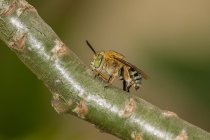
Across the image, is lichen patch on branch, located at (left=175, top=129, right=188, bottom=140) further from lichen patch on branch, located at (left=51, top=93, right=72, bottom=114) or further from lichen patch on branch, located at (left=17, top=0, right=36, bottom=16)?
lichen patch on branch, located at (left=17, top=0, right=36, bottom=16)

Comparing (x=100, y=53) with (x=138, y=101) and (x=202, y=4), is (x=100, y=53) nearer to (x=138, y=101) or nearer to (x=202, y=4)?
(x=138, y=101)

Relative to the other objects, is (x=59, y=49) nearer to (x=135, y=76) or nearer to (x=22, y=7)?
(x=22, y=7)

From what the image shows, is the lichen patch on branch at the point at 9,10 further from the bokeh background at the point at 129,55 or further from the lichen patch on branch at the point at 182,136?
the bokeh background at the point at 129,55

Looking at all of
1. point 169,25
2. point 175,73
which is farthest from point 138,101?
point 169,25

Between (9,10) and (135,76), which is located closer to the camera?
(9,10)

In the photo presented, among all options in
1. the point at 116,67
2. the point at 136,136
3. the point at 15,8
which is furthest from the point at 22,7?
the point at 116,67

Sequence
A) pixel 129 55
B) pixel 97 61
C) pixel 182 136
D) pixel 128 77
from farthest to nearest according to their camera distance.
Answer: pixel 129 55, pixel 128 77, pixel 97 61, pixel 182 136

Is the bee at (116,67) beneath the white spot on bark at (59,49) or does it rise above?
above

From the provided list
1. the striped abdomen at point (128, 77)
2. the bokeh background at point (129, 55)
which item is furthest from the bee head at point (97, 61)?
the bokeh background at point (129, 55)
